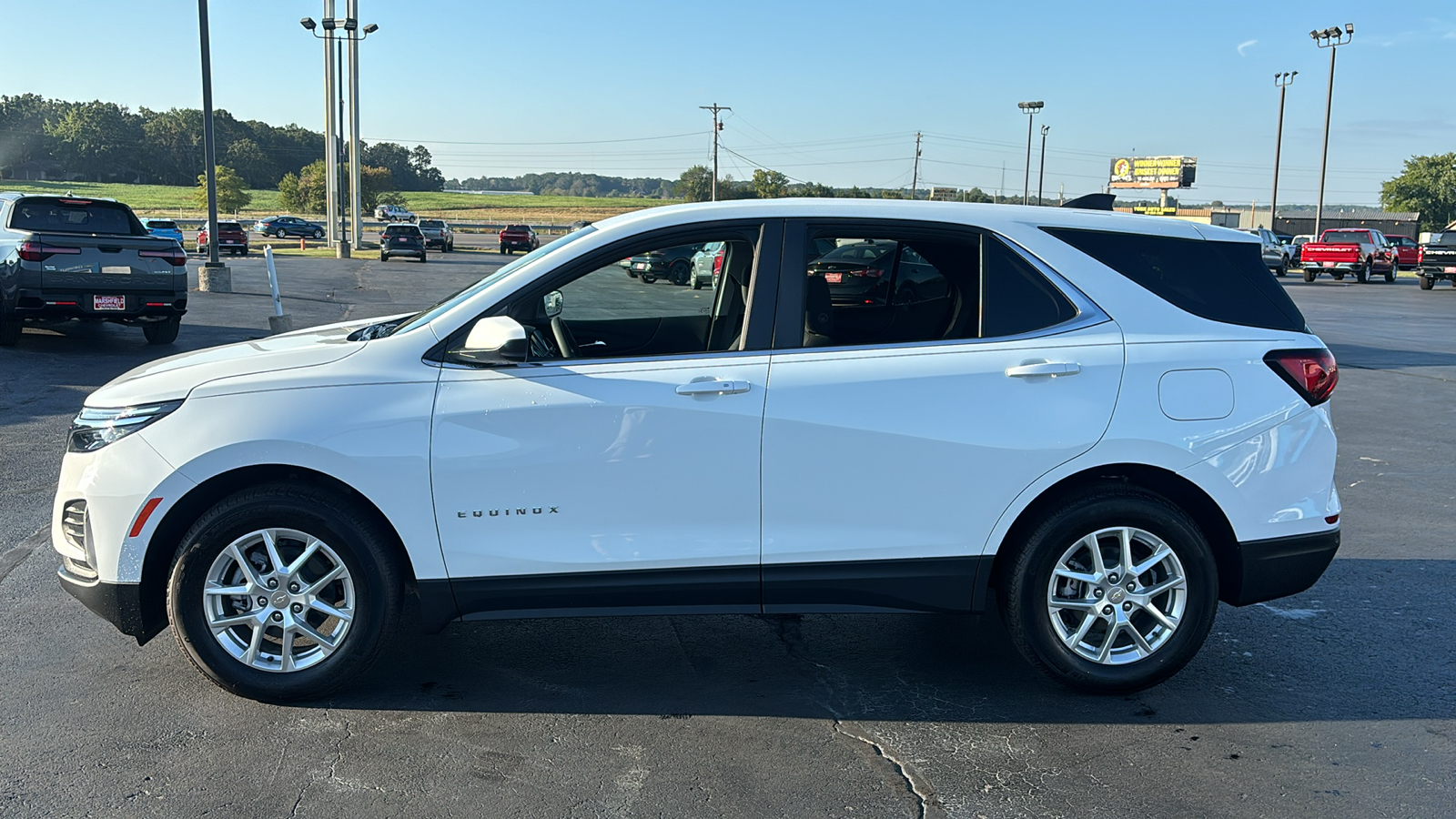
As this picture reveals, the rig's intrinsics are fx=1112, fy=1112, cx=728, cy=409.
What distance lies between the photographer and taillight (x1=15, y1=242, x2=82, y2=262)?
1208 centimetres

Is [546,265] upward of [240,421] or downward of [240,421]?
upward

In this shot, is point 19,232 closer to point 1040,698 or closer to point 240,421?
point 240,421

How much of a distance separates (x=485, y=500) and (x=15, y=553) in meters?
3.42

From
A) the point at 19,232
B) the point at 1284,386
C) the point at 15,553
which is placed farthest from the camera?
the point at 19,232

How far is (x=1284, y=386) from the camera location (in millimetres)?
4168

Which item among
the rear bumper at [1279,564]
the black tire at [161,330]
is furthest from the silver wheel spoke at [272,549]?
the black tire at [161,330]

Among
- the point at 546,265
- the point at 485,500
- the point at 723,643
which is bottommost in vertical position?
the point at 723,643

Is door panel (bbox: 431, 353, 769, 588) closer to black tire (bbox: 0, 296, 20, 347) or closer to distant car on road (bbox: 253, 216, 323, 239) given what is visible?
black tire (bbox: 0, 296, 20, 347)

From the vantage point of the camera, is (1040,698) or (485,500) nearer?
(485,500)

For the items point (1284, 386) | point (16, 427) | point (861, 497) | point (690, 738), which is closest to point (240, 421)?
point (690, 738)

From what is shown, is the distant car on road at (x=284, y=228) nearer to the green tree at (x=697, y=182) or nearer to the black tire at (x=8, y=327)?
the green tree at (x=697, y=182)

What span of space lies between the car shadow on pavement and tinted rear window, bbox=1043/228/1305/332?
1422mm

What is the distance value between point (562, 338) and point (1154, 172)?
403 feet

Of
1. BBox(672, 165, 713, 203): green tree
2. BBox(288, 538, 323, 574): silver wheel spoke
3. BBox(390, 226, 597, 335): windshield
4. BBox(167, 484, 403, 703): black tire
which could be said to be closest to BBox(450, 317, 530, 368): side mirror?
BBox(390, 226, 597, 335): windshield
